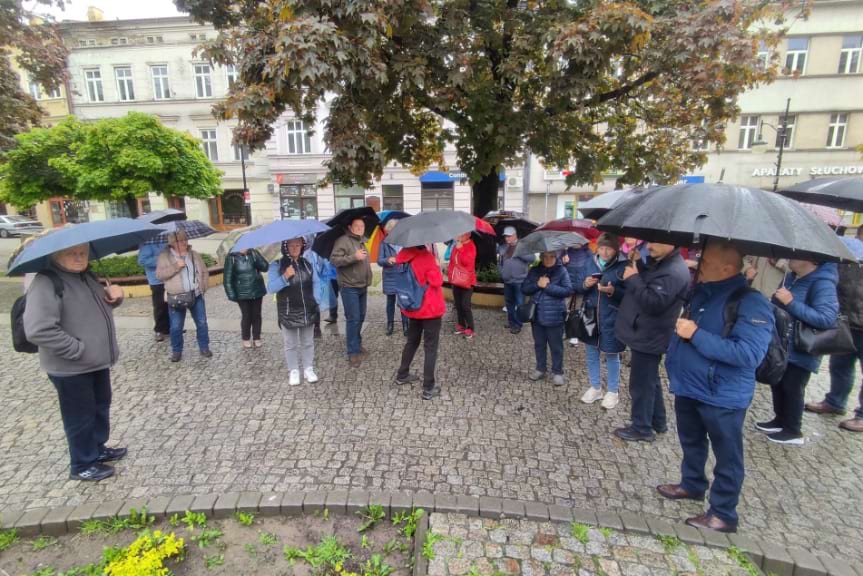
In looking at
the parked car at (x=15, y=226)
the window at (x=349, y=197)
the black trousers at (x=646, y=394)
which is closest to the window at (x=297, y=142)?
the window at (x=349, y=197)

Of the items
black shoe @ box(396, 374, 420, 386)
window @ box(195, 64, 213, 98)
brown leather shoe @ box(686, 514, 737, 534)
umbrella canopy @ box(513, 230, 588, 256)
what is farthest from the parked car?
brown leather shoe @ box(686, 514, 737, 534)

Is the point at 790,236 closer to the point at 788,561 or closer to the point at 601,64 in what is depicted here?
the point at 788,561

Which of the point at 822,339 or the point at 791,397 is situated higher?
the point at 822,339

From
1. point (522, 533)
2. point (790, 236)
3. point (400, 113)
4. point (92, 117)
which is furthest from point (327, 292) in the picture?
point (92, 117)

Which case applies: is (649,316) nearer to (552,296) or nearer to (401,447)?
(552,296)

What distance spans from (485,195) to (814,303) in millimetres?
6136

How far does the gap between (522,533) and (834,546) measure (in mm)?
1937

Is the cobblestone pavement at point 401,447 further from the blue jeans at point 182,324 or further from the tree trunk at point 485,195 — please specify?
the tree trunk at point 485,195

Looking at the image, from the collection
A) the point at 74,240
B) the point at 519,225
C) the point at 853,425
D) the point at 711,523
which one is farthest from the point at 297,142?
the point at 711,523

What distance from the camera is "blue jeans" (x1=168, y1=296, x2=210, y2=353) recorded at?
5.80 metres

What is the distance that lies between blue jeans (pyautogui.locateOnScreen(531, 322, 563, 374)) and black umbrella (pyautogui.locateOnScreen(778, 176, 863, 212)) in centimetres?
259

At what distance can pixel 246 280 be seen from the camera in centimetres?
603

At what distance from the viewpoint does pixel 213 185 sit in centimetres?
1421

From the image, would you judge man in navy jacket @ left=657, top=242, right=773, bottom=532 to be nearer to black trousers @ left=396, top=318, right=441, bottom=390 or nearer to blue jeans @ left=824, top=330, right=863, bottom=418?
black trousers @ left=396, top=318, right=441, bottom=390
